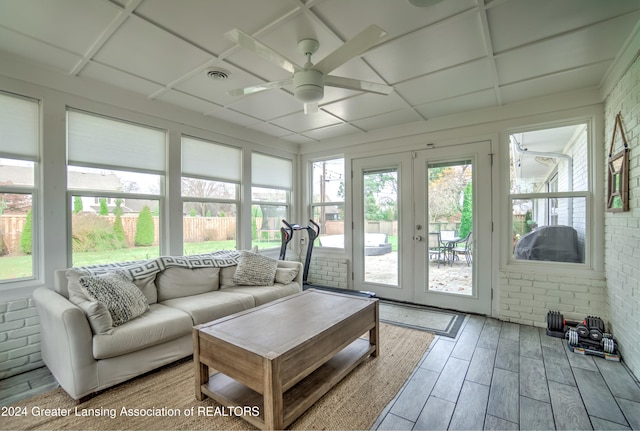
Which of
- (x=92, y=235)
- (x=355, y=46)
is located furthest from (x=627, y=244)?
(x=92, y=235)

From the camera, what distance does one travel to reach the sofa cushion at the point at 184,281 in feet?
9.77

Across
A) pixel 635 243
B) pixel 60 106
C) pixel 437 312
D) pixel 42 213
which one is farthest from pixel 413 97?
pixel 42 213

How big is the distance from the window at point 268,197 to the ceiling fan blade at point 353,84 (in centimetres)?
267

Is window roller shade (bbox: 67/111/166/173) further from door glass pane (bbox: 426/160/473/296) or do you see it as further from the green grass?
door glass pane (bbox: 426/160/473/296)

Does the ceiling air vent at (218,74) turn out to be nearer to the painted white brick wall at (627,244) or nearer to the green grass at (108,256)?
the green grass at (108,256)

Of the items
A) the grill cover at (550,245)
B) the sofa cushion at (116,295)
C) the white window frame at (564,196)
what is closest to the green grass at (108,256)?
the sofa cushion at (116,295)

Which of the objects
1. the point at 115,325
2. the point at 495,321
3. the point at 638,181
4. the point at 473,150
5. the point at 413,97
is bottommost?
the point at 495,321

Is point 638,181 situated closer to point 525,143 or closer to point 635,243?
point 635,243

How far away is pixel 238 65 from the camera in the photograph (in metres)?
2.53

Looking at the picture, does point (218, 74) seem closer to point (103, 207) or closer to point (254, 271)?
point (103, 207)

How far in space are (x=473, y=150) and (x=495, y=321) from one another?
6.85 ft

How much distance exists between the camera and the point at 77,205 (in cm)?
286

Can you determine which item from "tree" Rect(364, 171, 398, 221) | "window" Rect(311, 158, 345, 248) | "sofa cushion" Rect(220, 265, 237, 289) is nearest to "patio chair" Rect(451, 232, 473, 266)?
"tree" Rect(364, 171, 398, 221)

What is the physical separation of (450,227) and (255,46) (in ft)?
10.6
